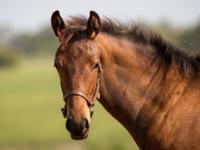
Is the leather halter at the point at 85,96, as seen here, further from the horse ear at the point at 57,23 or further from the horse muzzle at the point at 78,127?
the horse ear at the point at 57,23

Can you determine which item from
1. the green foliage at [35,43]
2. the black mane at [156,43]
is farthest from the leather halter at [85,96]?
the green foliage at [35,43]

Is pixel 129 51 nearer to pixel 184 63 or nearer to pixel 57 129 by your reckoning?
pixel 184 63

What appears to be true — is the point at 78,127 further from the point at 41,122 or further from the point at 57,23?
the point at 41,122

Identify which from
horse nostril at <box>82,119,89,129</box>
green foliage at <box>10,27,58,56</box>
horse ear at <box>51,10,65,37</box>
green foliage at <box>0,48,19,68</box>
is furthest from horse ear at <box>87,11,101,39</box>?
green foliage at <box>0,48,19,68</box>

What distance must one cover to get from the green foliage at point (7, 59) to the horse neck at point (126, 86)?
8638cm

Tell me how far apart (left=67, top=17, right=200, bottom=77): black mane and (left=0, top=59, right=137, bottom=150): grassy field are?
11.2 meters

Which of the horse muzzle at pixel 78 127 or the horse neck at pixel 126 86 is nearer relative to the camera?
the horse muzzle at pixel 78 127

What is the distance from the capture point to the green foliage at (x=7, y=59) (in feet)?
306

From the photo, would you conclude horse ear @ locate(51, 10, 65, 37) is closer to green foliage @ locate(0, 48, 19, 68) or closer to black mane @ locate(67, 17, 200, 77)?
black mane @ locate(67, 17, 200, 77)

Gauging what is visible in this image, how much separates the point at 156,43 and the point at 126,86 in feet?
1.86

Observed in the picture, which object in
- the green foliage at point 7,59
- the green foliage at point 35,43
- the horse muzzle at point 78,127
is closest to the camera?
the horse muzzle at point 78,127

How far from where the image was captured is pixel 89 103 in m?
6.67

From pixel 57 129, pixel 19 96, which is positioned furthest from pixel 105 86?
pixel 19 96

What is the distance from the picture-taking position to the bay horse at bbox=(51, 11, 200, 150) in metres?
6.64
